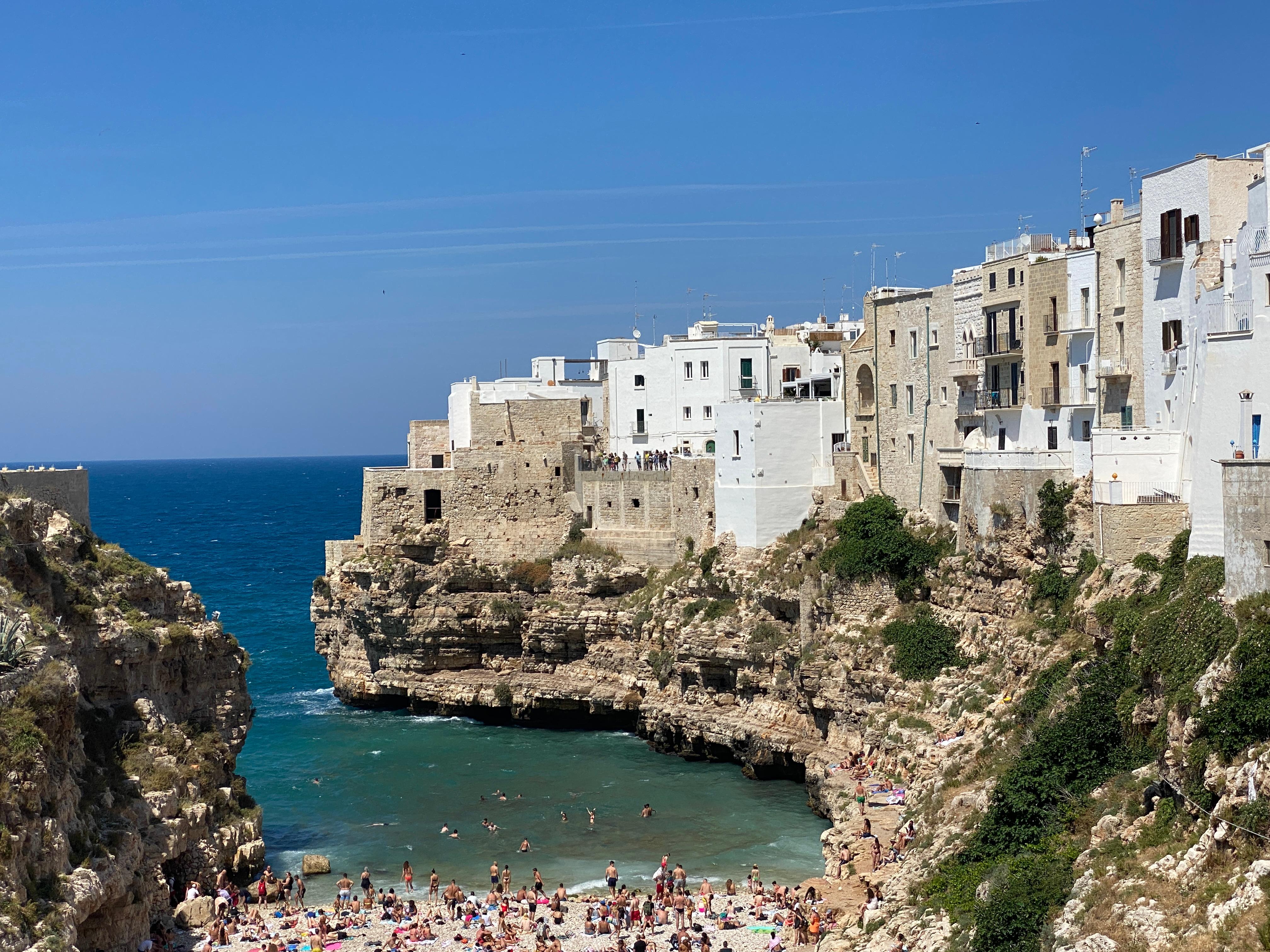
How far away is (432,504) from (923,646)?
74.1 ft

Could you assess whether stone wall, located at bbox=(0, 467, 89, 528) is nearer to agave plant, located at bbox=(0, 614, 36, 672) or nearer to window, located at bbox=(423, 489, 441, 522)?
agave plant, located at bbox=(0, 614, 36, 672)

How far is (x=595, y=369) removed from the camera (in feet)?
235

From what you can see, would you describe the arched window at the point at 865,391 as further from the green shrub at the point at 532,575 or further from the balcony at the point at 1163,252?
the balcony at the point at 1163,252

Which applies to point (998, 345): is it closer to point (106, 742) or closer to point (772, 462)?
point (772, 462)

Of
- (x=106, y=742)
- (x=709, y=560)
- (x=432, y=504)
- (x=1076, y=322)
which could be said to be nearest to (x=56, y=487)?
(x=106, y=742)

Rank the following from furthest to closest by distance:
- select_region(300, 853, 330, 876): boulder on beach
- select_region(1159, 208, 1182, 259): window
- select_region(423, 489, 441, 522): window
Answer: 1. select_region(423, 489, 441, 522): window
2. select_region(300, 853, 330, 876): boulder on beach
3. select_region(1159, 208, 1182, 259): window

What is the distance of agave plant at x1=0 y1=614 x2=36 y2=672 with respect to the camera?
2800cm

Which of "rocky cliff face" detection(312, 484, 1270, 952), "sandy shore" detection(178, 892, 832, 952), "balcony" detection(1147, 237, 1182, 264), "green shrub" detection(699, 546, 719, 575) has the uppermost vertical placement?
"balcony" detection(1147, 237, 1182, 264)

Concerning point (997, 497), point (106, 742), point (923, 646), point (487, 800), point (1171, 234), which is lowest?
point (487, 800)

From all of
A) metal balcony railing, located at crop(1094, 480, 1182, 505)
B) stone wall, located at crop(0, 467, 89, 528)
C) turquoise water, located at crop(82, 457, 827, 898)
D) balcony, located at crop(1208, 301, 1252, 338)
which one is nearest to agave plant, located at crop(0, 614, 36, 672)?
stone wall, located at crop(0, 467, 89, 528)

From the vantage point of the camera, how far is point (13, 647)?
28.3 meters

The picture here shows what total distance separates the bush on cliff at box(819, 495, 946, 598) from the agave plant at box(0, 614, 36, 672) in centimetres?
2513

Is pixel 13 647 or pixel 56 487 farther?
pixel 56 487

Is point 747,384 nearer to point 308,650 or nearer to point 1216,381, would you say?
point 308,650
